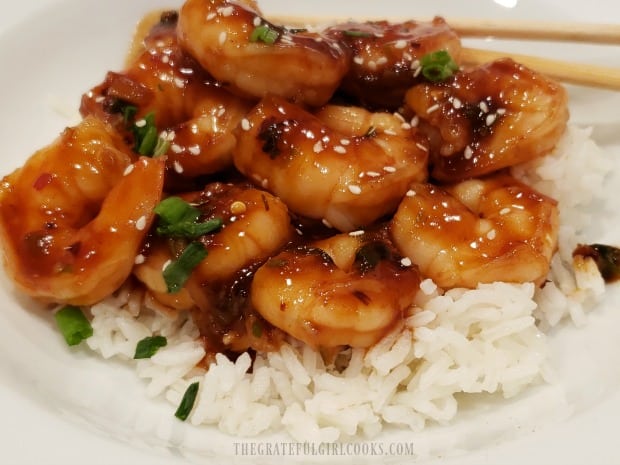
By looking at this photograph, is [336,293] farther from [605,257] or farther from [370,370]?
[605,257]

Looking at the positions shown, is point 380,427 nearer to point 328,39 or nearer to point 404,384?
point 404,384

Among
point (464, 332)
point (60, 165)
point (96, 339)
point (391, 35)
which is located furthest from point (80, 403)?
point (391, 35)

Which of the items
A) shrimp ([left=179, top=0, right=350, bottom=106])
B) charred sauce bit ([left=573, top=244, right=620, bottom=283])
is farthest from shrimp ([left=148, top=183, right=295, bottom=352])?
charred sauce bit ([left=573, top=244, right=620, bottom=283])

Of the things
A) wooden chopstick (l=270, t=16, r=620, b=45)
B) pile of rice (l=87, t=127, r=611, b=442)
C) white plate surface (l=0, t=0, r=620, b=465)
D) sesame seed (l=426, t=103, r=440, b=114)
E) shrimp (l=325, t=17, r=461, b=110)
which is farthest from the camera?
wooden chopstick (l=270, t=16, r=620, b=45)

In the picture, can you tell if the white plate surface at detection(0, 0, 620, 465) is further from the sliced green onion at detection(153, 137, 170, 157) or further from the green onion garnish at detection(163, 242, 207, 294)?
the sliced green onion at detection(153, 137, 170, 157)

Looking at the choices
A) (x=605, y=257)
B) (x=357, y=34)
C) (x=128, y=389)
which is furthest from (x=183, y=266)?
(x=605, y=257)

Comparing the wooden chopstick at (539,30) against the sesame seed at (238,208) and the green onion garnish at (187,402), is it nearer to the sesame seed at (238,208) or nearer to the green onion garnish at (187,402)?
the sesame seed at (238,208)
